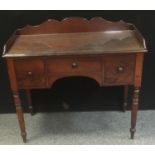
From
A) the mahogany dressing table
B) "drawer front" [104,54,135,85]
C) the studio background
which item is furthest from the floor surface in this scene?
"drawer front" [104,54,135,85]

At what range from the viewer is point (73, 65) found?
150cm

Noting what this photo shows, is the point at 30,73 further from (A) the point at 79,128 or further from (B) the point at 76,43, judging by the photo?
(A) the point at 79,128

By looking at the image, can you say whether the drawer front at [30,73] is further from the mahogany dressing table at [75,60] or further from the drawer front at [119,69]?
the drawer front at [119,69]

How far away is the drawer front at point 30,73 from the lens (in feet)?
4.94

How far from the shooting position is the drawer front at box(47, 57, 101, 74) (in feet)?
4.91

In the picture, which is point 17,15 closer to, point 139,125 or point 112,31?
point 112,31

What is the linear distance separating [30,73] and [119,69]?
512 millimetres

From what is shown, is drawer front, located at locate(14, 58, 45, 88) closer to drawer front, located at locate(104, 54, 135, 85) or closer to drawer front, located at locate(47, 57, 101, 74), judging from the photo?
drawer front, located at locate(47, 57, 101, 74)

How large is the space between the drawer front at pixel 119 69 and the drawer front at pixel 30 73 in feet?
1.23

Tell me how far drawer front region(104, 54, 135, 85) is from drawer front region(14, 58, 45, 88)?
14.8 inches

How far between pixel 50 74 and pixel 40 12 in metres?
0.52

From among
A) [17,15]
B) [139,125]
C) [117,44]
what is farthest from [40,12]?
[139,125]

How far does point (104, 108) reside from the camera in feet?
7.01

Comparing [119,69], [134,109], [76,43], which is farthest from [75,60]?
[134,109]
